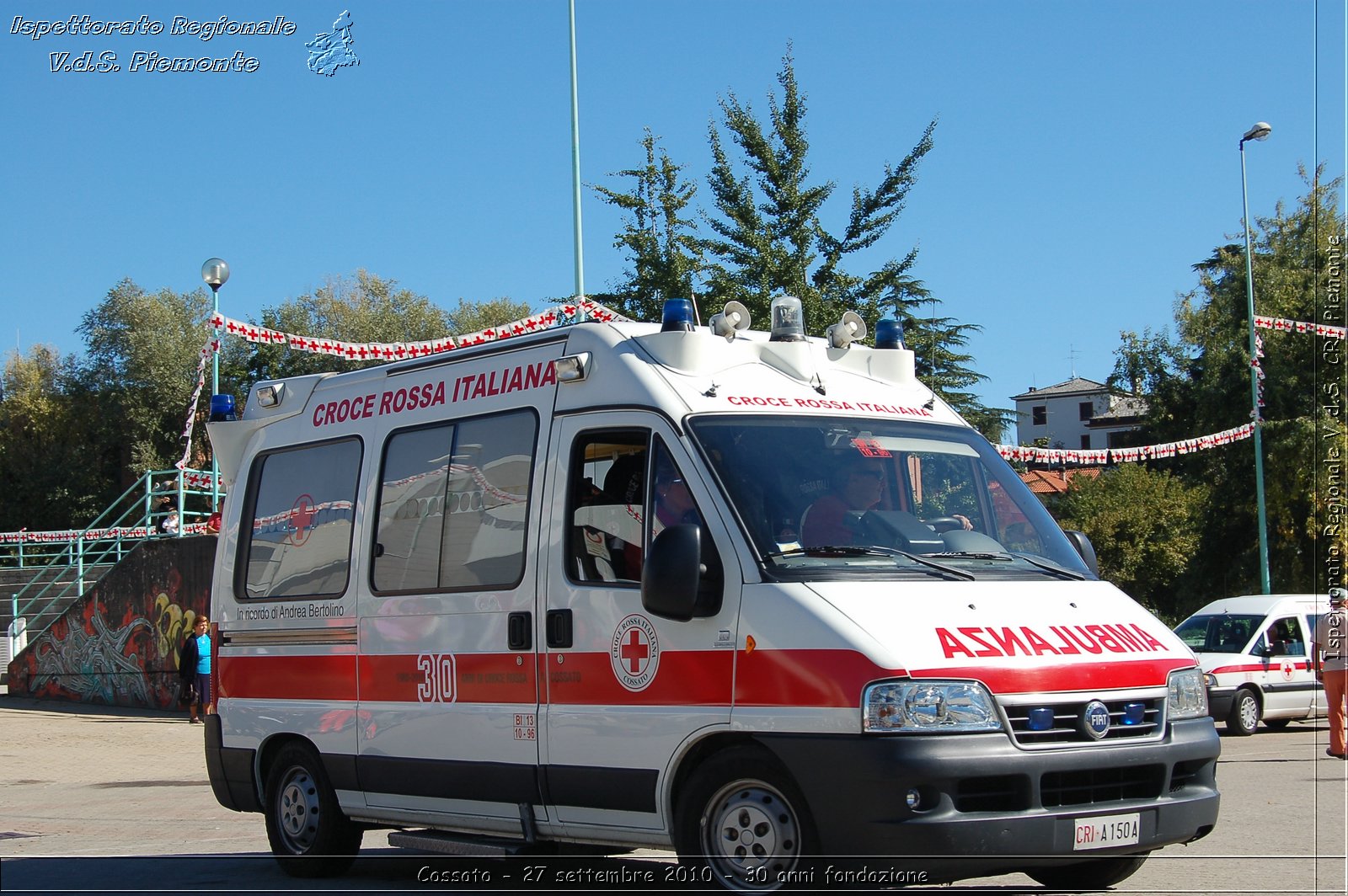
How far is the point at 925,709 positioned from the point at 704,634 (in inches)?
44.0

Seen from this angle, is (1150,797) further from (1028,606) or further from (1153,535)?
(1153,535)

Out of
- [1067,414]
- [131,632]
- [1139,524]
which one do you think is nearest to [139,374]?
[131,632]

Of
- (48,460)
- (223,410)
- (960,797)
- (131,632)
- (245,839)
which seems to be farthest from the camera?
(48,460)

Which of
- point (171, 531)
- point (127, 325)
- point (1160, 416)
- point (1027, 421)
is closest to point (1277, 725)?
point (171, 531)

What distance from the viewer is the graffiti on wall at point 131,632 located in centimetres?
2367

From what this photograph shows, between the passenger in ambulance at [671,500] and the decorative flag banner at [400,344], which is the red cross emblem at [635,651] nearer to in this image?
the passenger in ambulance at [671,500]

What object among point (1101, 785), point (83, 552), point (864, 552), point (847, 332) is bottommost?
point (1101, 785)

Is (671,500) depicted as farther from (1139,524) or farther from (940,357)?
(1139,524)

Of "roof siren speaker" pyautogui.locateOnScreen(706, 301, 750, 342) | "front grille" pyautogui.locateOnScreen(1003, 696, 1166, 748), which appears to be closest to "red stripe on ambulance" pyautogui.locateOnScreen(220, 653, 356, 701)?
"roof siren speaker" pyautogui.locateOnScreen(706, 301, 750, 342)

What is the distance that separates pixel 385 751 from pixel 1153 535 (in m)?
35.3

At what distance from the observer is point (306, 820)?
877cm

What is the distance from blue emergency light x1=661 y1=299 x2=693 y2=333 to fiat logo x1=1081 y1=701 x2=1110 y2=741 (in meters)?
2.69

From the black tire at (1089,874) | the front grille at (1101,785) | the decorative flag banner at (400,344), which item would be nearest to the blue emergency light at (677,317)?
the front grille at (1101,785)

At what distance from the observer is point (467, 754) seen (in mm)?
7504
